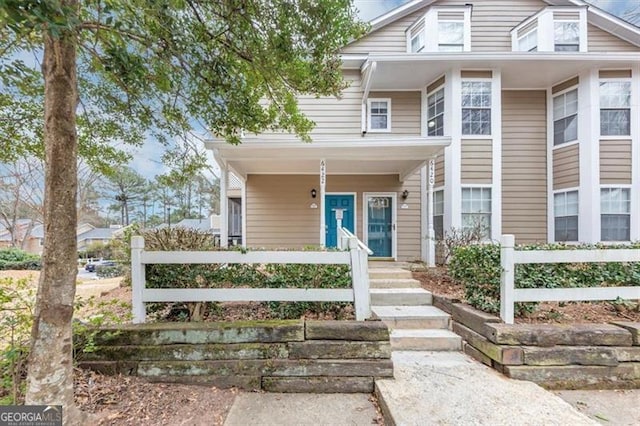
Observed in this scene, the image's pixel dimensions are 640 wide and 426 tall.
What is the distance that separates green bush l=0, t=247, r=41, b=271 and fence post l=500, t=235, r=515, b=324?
17.4 metres

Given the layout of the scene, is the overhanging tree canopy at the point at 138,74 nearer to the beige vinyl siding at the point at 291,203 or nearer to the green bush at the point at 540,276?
the green bush at the point at 540,276

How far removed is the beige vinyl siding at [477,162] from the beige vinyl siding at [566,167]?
6.59 ft

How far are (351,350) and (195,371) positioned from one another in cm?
150

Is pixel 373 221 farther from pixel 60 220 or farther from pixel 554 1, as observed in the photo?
pixel 554 1

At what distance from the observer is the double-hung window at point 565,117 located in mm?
7270

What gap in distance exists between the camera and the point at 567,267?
342 centimetres

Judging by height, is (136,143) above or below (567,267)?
above

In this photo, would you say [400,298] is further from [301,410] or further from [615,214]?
[615,214]

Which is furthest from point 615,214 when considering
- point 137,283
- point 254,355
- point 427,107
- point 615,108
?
point 137,283

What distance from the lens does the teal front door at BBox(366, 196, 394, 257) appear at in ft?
26.3

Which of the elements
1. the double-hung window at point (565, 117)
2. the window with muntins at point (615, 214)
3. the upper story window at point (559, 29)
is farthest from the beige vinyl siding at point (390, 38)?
the window with muntins at point (615, 214)

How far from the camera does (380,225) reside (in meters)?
8.06

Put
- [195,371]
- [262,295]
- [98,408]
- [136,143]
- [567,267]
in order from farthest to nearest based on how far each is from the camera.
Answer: [136,143] < [567,267] < [262,295] < [195,371] < [98,408]

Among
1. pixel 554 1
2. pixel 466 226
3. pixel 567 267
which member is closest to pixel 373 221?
pixel 466 226
